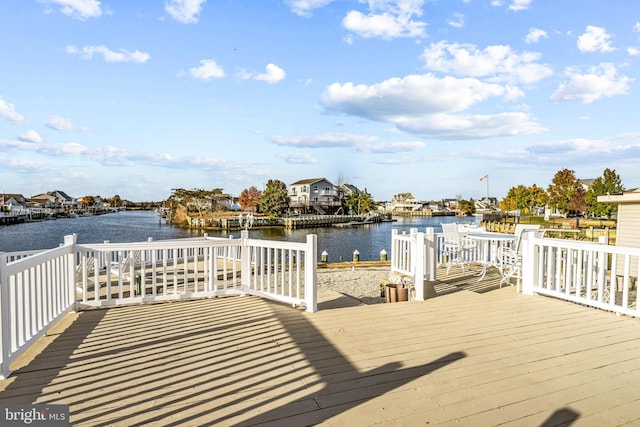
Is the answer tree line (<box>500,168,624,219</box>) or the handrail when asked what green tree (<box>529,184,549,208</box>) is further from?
the handrail

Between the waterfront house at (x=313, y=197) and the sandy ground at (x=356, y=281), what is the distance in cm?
5379

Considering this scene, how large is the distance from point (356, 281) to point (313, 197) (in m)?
57.6

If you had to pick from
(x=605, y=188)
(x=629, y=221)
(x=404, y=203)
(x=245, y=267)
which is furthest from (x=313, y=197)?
(x=245, y=267)

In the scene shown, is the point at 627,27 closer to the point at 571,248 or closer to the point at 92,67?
the point at 571,248

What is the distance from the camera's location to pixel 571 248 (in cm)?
514

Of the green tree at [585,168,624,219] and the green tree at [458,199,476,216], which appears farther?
the green tree at [458,199,476,216]

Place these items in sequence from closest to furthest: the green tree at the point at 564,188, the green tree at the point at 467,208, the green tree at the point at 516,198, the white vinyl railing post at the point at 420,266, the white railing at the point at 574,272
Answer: the white railing at the point at 574,272, the white vinyl railing post at the point at 420,266, the green tree at the point at 564,188, the green tree at the point at 516,198, the green tree at the point at 467,208

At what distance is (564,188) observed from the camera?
142 ft

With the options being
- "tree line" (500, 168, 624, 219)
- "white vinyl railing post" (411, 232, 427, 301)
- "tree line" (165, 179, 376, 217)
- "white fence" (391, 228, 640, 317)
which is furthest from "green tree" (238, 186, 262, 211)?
"white vinyl railing post" (411, 232, 427, 301)

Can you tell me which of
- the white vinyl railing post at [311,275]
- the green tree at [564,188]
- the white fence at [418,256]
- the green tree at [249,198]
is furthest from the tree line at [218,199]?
the white vinyl railing post at [311,275]

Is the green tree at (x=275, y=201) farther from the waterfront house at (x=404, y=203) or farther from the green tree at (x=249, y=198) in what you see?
the waterfront house at (x=404, y=203)

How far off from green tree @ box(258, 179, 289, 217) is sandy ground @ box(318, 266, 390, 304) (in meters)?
51.5

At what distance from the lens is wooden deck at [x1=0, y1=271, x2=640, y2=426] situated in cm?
226

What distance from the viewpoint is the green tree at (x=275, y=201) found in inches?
2495
